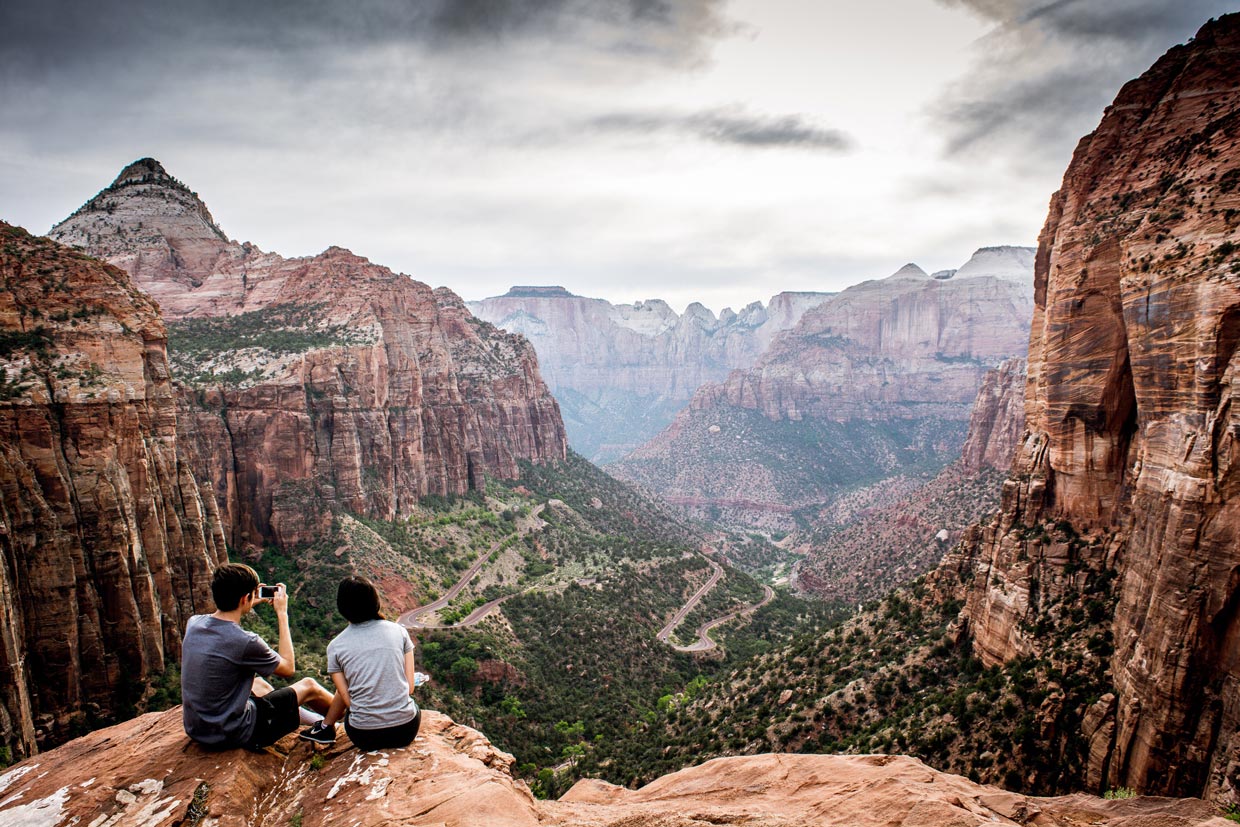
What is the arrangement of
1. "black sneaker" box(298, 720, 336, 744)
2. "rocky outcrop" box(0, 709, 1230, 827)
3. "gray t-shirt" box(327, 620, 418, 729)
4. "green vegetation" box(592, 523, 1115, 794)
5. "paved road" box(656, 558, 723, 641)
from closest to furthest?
"rocky outcrop" box(0, 709, 1230, 827) → "gray t-shirt" box(327, 620, 418, 729) → "black sneaker" box(298, 720, 336, 744) → "green vegetation" box(592, 523, 1115, 794) → "paved road" box(656, 558, 723, 641)

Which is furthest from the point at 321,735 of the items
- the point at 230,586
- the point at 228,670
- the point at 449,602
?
the point at 449,602

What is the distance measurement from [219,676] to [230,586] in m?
1.26

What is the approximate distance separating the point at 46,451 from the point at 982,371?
8660 inches

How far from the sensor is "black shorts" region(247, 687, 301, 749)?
9.42 metres

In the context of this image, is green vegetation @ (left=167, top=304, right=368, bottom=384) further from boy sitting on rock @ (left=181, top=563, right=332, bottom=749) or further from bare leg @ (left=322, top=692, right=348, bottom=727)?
bare leg @ (left=322, top=692, right=348, bottom=727)

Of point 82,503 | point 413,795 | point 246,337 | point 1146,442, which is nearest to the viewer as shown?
point 413,795

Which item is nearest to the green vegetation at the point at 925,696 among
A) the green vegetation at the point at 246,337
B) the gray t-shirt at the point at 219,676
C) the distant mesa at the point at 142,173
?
the gray t-shirt at the point at 219,676

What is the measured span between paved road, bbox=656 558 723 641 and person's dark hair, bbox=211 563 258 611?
59.5m

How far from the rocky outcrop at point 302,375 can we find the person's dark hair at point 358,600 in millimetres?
52409

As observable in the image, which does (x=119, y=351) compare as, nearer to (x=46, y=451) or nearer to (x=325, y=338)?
(x=46, y=451)

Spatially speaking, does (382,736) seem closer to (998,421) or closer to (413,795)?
(413,795)

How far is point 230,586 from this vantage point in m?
8.95

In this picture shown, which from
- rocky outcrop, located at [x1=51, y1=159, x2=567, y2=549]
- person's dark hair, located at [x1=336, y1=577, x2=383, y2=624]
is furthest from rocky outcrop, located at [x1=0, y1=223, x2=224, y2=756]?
person's dark hair, located at [x1=336, y1=577, x2=383, y2=624]

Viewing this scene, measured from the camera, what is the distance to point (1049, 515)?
28.8 meters
